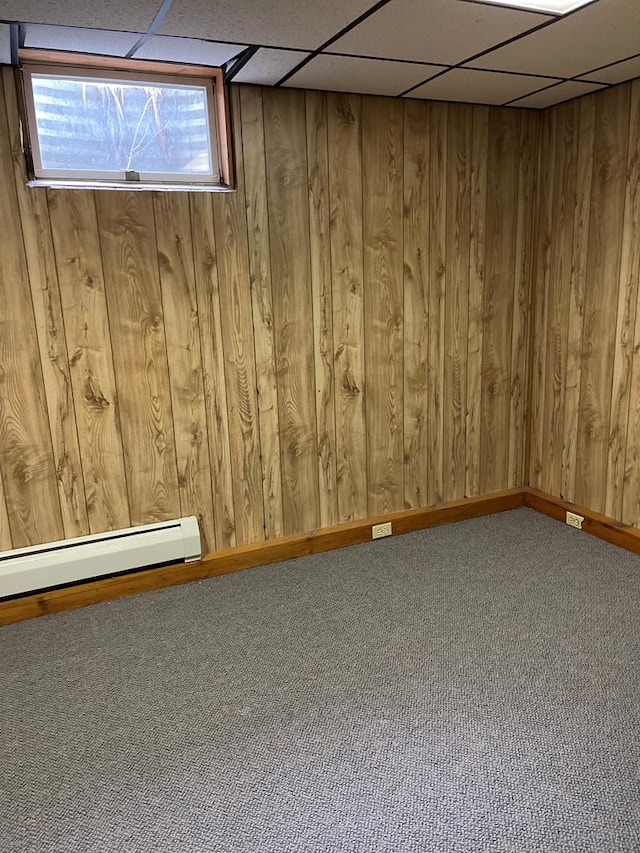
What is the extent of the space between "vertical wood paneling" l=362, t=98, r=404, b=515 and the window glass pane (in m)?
0.84

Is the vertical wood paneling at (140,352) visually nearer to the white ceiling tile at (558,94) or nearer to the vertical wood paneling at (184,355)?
the vertical wood paneling at (184,355)

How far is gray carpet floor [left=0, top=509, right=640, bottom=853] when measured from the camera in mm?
1708

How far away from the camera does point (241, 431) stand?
3.18 m

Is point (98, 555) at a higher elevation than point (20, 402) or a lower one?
lower

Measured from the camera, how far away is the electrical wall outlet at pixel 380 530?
3.53 metres

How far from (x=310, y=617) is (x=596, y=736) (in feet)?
3.90

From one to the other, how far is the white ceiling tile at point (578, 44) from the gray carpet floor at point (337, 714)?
2232 millimetres

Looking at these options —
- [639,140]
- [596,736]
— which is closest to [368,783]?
[596,736]

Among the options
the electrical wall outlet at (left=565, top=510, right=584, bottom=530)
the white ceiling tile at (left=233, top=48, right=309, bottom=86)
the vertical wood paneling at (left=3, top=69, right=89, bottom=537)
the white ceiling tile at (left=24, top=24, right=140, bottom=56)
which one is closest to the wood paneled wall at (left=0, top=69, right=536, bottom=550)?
the vertical wood paneling at (left=3, top=69, right=89, bottom=537)

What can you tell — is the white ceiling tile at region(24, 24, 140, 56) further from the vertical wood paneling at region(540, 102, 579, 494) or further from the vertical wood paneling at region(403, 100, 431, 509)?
the vertical wood paneling at region(540, 102, 579, 494)

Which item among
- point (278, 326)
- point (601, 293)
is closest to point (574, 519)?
point (601, 293)

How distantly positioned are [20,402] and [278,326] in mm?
1214

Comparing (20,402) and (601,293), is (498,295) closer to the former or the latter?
(601,293)

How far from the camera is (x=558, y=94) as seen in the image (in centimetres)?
319
